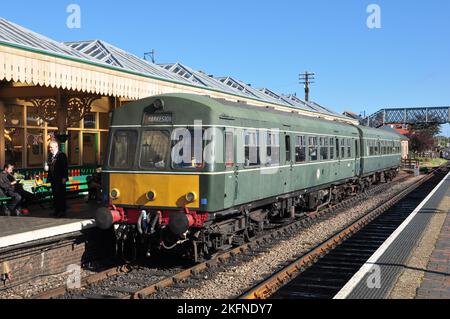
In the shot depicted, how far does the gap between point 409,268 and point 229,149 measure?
3621 mm

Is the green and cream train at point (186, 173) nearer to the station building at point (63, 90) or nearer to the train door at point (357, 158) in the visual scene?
the station building at point (63, 90)

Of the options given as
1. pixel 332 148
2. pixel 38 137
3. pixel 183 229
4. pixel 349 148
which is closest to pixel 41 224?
pixel 183 229

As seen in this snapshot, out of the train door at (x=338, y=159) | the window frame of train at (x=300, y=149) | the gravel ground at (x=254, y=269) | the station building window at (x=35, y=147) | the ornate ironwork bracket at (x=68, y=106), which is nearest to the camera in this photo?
the gravel ground at (x=254, y=269)

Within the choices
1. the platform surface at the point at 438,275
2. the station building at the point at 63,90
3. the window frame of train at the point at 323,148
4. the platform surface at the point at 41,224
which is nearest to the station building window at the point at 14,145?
the station building at the point at 63,90

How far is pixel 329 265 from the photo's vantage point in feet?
30.2

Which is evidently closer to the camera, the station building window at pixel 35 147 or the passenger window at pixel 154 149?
the passenger window at pixel 154 149

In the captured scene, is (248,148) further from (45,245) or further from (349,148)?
(349,148)

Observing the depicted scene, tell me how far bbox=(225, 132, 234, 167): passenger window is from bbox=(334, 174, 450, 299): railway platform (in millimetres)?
2853

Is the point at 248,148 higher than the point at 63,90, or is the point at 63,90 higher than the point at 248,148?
the point at 63,90

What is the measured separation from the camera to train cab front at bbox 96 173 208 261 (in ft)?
27.4

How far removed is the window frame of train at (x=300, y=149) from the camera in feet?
40.2

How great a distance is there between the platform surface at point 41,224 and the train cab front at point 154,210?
690 mm

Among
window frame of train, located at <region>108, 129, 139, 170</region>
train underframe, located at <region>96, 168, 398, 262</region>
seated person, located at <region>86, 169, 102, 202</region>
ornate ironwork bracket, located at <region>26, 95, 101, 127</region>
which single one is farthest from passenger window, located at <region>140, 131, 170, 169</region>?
ornate ironwork bracket, located at <region>26, 95, 101, 127</region>
